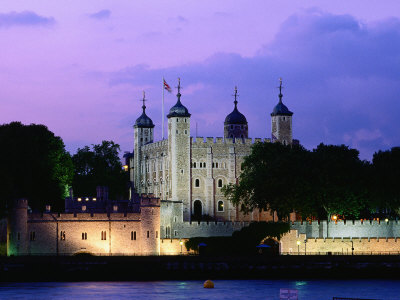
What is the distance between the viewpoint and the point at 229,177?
383ft

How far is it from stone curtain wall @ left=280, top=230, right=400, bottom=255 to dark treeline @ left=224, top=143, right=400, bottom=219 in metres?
3.65

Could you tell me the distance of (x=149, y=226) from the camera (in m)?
91.9

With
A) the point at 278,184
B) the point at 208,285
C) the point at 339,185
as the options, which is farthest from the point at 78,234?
the point at 339,185

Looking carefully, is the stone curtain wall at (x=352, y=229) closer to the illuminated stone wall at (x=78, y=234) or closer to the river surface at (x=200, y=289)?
the illuminated stone wall at (x=78, y=234)

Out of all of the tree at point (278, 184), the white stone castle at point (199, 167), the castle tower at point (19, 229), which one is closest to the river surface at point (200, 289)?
the castle tower at point (19, 229)

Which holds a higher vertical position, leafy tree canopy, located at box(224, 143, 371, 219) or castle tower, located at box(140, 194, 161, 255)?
leafy tree canopy, located at box(224, 143, 371, 219)

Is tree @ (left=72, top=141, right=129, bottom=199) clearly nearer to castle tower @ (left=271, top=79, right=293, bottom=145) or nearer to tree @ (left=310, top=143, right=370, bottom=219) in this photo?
castle tower @ (left=271, top=79, right=293, bottom=145)

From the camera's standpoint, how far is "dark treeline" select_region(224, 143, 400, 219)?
316 feet

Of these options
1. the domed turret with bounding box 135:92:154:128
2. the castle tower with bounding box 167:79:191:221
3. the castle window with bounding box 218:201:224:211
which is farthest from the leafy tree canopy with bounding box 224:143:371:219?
the domed turret with bounding box 135:92:154:128

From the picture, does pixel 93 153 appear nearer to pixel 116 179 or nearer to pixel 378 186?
pixel 116 179

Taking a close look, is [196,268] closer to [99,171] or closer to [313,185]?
[313,185]

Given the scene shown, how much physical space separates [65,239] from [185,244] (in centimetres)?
1020

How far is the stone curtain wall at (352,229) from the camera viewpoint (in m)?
96.5

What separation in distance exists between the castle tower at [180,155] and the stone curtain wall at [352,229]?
63.7ft
